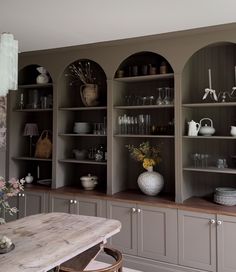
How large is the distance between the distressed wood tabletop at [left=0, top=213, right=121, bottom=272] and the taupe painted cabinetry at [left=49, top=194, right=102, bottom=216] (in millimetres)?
1001

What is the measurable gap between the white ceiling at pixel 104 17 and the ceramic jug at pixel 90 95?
25.5 inches

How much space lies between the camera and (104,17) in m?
2.92

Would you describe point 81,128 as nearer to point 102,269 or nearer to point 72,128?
point 72,128

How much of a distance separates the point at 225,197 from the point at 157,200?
710 mm

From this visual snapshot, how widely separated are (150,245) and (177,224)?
0.40 metres

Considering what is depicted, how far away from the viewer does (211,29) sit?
3.17m

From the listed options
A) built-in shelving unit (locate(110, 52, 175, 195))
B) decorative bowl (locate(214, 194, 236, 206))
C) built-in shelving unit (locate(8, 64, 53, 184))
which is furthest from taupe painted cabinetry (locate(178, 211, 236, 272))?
built-in shelving unit (locate(8, 64, 53, 184))

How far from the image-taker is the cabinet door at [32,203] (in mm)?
4082

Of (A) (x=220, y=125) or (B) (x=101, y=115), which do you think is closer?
(A) (x=220, y=125)

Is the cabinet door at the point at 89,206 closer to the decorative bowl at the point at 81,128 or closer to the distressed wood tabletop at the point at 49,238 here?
the decorative bowl at the point at 81,128

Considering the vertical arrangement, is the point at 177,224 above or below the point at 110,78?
below

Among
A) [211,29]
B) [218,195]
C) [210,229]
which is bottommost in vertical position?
[210,229]

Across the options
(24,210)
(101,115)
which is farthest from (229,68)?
(24,210)

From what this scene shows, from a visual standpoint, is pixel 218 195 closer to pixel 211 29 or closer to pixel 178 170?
pixel 178 170
